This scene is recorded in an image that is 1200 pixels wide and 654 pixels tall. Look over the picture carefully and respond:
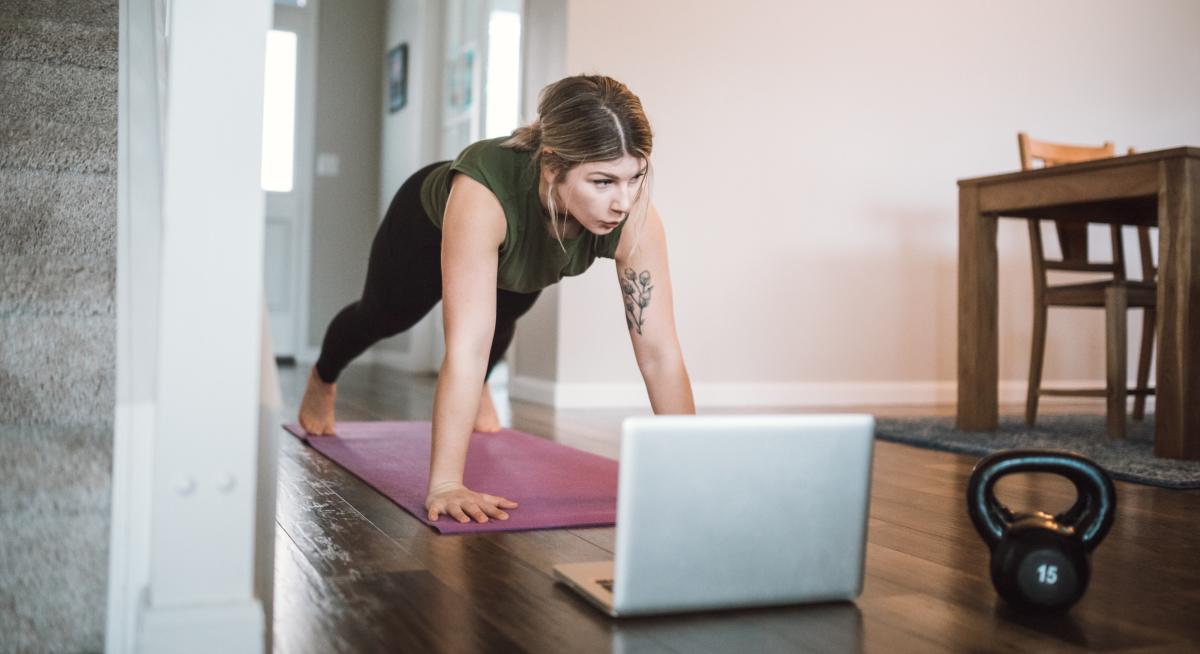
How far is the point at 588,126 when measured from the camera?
4.62ft

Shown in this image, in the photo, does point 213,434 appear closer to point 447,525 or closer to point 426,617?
point 426,617

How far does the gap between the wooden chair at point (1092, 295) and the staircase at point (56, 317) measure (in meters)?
2.65

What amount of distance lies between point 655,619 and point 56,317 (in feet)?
2.69

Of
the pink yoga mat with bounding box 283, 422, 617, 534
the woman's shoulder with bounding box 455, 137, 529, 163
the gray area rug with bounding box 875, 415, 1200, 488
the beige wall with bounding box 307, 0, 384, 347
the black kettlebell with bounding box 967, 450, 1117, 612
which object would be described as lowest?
the gray area rug with bounding box 875, 415, 1200, 488

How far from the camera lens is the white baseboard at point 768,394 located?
3855 millimetres

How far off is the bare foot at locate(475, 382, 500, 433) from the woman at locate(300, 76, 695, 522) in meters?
0.83

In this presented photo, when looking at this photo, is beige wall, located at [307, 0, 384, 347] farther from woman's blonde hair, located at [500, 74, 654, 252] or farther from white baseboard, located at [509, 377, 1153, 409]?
woman's blonde hair, located at [500, 74, 654, 252]

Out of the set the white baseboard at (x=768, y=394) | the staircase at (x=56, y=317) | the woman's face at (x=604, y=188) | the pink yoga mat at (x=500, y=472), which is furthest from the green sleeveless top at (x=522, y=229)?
the white baseboard at (x=768, y=394)

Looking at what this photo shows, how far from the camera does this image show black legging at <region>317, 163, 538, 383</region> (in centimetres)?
198

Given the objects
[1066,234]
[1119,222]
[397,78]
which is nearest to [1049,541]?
[1119,222]

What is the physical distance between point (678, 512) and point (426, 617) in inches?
10.8

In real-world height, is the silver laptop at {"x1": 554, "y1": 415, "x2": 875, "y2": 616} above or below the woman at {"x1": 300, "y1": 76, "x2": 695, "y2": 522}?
below

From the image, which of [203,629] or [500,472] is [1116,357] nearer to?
[500,472]

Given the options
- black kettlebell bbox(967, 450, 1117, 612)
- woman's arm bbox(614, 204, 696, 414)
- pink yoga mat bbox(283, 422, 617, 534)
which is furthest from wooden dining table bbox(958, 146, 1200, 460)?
black kettlebell bbox(967, 450, 1117, 612)
